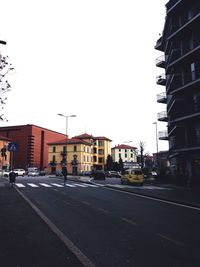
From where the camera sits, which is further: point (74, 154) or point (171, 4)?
point (74, 154)

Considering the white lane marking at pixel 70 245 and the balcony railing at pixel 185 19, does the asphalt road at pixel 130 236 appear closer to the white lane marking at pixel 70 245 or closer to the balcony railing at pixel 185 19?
the white lane marking at pixel 70 245

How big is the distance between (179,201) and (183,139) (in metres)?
22.9

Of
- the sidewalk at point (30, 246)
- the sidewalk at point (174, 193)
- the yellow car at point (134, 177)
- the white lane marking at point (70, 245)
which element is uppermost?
the yellow car at point (134, 177)

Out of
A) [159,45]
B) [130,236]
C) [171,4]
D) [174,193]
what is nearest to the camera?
[130,236]

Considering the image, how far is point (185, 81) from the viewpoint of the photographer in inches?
1373

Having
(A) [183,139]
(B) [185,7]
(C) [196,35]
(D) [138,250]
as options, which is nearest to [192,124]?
(A) [183,139]

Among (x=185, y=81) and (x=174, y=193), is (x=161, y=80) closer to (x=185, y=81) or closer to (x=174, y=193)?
(x=185, y=81)

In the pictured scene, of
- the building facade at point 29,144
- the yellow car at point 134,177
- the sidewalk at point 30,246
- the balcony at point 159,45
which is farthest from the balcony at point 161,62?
the building facade at point 29,144

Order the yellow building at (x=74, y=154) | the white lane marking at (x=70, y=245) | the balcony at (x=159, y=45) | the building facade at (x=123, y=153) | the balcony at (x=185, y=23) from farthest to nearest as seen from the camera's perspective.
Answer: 1. the building facade at (x=123, y=153)
2. the yellow building at (x=74, y=154)
3. the balcony at (x=159, y=45)
4. the balcony at (x=185, y=23)
5. the white lane marking at (x=70, y=245)

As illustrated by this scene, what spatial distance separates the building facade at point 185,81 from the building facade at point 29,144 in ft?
229

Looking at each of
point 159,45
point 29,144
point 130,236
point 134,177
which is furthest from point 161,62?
point 29,144

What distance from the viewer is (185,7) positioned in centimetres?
3516

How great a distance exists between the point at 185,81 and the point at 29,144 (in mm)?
74774

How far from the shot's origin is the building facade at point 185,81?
32.6 m
